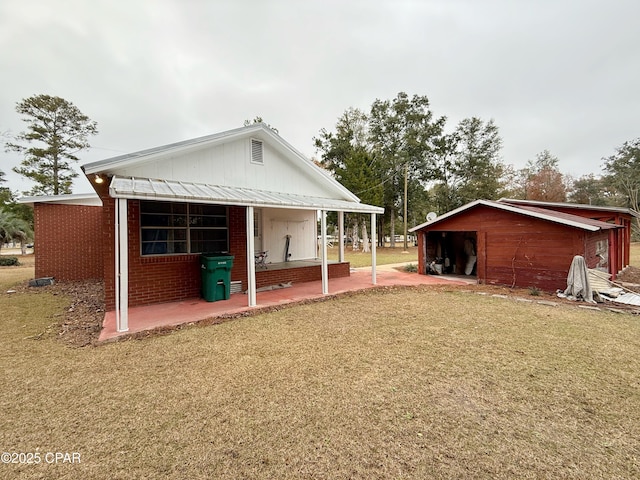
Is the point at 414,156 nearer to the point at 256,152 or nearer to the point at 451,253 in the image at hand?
the point at 451,253

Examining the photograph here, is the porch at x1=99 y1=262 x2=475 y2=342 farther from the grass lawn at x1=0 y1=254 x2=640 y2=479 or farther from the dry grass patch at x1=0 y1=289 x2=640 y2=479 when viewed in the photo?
the dry grass patch at x1=0 y1=289 x2=640 y2=479

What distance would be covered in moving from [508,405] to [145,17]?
16.3 meters

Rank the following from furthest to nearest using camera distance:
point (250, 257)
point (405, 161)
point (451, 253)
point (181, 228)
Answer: point (405, 161) → point (451, 253) → point (181, 228) → point (250, 257)

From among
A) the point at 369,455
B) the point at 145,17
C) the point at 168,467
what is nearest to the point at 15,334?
the point at 168,467

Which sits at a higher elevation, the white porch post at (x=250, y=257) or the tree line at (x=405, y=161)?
the tree line at (x=405, y=161)

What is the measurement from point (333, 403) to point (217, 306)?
4657 millimetres

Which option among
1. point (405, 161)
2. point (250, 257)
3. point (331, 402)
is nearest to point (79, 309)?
point (250, 257)

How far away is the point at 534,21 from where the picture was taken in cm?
1219

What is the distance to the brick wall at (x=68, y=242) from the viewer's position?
10.4 meters

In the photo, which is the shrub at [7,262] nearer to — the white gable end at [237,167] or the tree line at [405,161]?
the tree line at [405,161]

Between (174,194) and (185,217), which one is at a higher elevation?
(174,194)

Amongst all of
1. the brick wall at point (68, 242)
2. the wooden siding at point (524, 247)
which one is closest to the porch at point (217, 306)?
the wooden siding at point (524, 247)

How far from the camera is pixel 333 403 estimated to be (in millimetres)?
2852

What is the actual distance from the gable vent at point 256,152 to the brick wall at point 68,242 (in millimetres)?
7749
